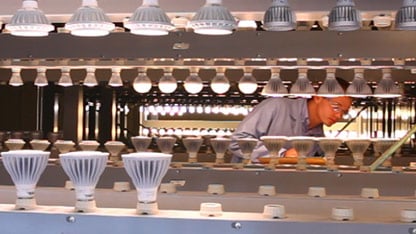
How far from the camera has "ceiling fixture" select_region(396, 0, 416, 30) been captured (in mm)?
1996

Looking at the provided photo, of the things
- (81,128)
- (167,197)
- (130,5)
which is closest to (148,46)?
(130,5)

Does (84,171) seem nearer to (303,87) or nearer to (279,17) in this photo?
(279,17)

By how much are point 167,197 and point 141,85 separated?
3.10 feet

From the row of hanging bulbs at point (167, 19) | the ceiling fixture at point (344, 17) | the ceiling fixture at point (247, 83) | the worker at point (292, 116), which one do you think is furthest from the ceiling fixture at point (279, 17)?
the worker at point (292, 116)

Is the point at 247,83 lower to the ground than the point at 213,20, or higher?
lower

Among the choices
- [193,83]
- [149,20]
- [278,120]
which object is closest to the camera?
[149,20]

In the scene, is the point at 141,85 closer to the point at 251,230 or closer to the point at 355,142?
the point at 355,142

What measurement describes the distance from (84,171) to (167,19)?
0.50 metres

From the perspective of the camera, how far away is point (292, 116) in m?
4.36

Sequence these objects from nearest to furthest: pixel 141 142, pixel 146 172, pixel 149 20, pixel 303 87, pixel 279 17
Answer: pixel 146 172 < pixel 149 20 < pixel 279 17 < pixel 303 87 < pixel 141 142

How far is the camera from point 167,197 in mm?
2480

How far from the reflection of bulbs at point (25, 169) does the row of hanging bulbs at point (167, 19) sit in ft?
1.32

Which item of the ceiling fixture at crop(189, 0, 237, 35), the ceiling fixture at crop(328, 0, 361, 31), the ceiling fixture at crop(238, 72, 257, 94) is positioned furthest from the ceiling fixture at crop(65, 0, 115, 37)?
the ceiling fixture at crop(238, 72, 257, 94)

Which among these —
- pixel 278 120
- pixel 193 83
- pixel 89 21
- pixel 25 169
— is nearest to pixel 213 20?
pixel 89 21
